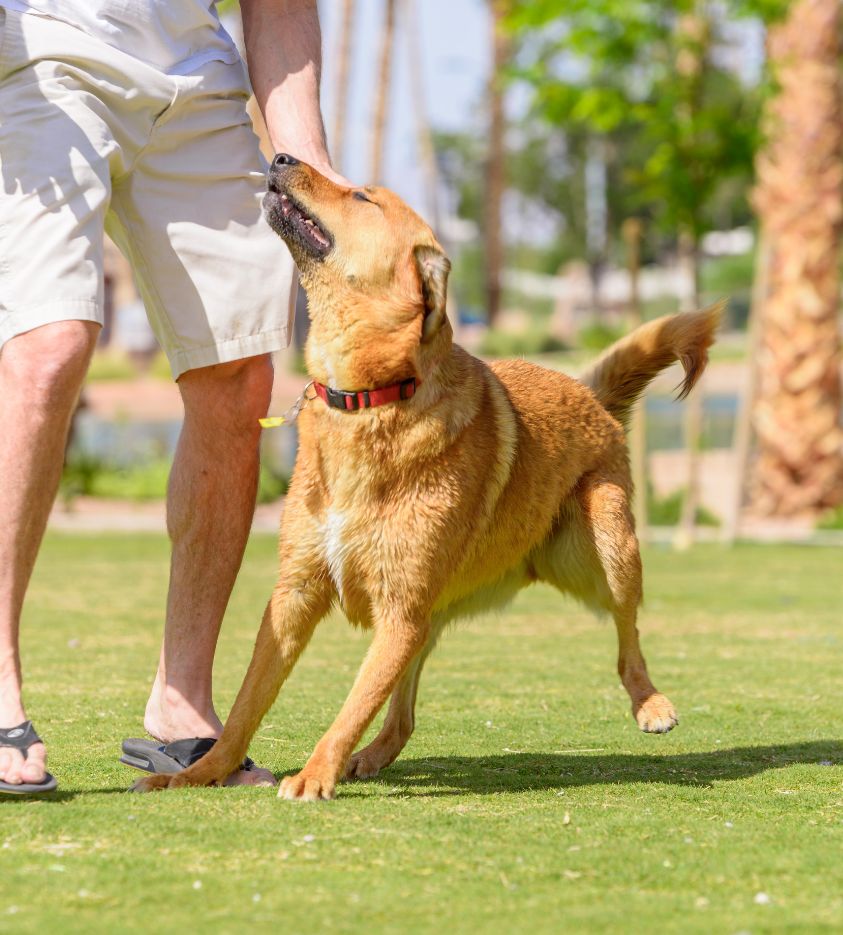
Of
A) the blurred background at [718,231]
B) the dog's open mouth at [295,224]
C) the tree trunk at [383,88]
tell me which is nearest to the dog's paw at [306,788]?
the dog's open mouth at [295,224]

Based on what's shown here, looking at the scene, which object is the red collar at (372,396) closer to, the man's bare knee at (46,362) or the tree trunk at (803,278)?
the man's bare knee at (46,362)

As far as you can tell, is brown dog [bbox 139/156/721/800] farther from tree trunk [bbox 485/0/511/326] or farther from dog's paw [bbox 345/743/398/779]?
tree trunk [bbox 485/0/511/326]

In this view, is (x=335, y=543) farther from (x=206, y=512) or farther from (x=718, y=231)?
(x=718, y=231)

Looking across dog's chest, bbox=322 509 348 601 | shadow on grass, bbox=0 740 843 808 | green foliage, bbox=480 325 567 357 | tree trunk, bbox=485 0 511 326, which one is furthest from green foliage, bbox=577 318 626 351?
dog's chest, bbox=322 509 348 601

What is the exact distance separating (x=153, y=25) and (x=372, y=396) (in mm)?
1156

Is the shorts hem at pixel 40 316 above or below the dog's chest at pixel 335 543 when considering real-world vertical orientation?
above

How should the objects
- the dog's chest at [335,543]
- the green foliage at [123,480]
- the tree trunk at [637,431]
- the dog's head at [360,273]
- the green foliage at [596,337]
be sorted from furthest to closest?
1. the green foliage at [596,337]
2. the green foliage at [123,480]
3. the tree trunk at [637,431]
4. the dog's head at [360,273]
5. the dog's chest at [335,543]

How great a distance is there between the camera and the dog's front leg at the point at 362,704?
3.82 m

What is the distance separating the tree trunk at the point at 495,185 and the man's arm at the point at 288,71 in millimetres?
28607

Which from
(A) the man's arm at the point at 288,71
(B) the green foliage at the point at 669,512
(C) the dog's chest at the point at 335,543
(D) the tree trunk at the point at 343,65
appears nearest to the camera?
(C) the dog's chest at the point at 335,543

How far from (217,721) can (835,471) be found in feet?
36.3

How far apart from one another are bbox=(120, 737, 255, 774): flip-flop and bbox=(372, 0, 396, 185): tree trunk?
718 inches

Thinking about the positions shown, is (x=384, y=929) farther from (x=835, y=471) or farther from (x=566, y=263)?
(x=566, y=263)

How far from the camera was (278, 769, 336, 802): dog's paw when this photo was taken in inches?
149
